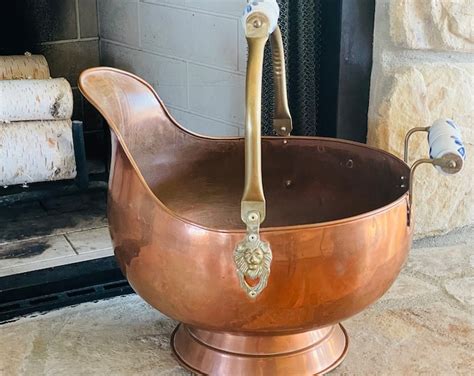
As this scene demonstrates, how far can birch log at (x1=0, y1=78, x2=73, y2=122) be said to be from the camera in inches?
48.9

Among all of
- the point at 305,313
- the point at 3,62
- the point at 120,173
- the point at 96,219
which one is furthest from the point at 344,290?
the point at 3,62

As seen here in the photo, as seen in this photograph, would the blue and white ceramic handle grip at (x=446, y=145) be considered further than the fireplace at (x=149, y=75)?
No

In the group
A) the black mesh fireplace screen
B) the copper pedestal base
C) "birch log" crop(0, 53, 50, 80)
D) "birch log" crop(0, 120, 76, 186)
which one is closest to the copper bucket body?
the copper pedestal base

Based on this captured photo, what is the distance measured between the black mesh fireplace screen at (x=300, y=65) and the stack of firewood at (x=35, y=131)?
0.34m

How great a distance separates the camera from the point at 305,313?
779 millimetres

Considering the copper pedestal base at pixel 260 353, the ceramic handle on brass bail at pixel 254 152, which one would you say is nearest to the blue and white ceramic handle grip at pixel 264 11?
the ceramic handle on brass bail at pixel 254 152

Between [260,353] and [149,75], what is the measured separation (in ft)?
2.40

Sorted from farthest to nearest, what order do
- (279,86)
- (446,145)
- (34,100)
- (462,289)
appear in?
(34,100) < (462,289) < (279,86) < (446,145)

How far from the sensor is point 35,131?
126cm

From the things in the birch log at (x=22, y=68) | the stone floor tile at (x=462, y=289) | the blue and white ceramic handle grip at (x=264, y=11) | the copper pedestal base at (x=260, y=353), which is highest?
the blue and white ceramic handle grip at (x=264, y=11)

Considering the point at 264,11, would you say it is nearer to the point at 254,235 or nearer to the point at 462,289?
the point at 254,235

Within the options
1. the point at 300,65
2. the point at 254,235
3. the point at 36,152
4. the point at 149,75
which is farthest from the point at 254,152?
the point at 149,75

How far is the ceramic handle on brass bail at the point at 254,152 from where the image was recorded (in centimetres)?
73

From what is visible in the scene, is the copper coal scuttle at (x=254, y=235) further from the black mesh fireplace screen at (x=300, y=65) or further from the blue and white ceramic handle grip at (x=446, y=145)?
the black mesh fireplace screen at (x=300, y=65)
